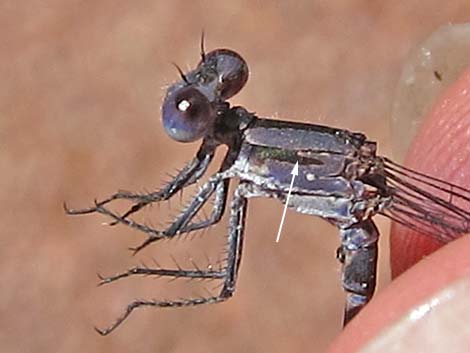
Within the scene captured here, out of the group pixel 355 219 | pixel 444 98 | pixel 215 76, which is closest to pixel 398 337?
pixel 355 219

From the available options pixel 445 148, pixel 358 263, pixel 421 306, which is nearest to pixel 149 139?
pixel 445 148

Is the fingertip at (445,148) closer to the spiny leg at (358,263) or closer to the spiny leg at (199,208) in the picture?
the spiny leg at (358,263)

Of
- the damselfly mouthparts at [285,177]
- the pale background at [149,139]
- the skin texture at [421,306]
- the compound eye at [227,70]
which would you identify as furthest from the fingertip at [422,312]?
the pale background at [149,139]

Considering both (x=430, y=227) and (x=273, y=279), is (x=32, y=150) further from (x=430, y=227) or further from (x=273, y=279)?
(x=430, y=227)

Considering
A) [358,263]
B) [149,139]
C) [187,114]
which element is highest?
[149,139]

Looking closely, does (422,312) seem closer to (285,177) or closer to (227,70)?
(285,177)

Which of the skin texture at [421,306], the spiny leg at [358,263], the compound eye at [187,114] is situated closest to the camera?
the skin texture at [421,306]

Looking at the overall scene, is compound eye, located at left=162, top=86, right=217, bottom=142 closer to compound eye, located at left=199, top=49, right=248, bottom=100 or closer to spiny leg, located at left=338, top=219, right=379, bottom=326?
compound eye, located at left=199, top=49, right=248, bottom=100
